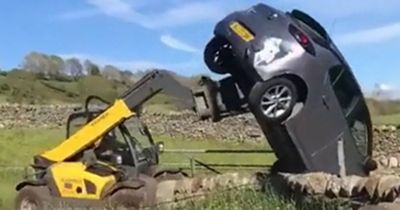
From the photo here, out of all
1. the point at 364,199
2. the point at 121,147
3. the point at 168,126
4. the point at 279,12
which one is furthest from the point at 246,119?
the point at 364,199

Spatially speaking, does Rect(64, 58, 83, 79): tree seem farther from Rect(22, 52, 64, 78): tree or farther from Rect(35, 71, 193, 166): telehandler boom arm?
Rect(35, 71, 193, 166): telehandler boom arm

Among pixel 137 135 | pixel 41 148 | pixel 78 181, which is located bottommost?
pixel 78 181

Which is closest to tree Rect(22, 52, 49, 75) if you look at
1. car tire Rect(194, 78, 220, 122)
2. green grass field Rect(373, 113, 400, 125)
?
green grass field Rect(373, 113, 400, 125)

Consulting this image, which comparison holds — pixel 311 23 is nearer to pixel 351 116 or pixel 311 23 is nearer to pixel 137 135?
pixel 351 116

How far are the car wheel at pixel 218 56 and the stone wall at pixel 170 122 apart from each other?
72.5 ft

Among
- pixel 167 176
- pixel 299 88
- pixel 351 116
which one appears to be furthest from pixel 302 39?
pixel 167 176

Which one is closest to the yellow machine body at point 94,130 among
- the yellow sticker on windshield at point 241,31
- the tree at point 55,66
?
the yellow sticker on windshield at point 241,31

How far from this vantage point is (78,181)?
15.1 metres

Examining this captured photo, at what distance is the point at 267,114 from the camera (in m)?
11.1

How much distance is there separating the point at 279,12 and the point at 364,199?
3497mm

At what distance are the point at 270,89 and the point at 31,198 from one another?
19.8ft

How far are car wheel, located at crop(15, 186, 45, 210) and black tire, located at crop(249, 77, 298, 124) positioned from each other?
5.40 metres

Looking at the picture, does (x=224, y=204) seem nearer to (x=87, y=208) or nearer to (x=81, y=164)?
(x=87, y=208)

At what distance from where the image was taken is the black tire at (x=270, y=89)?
36.3 feet
